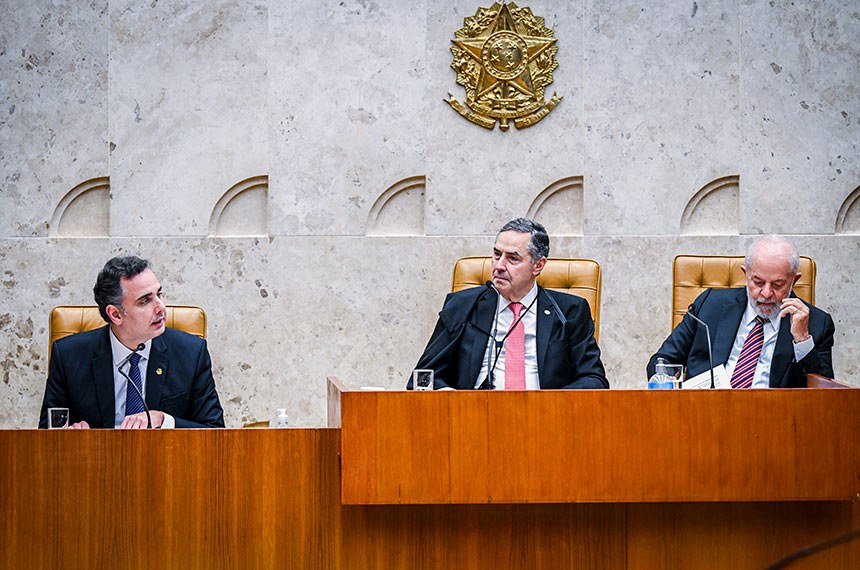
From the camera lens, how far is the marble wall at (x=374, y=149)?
4547 mm

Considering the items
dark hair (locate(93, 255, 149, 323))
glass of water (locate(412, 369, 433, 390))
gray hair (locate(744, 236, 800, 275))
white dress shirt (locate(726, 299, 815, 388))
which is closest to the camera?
glass of water (locate(412, 369, 433, 390))

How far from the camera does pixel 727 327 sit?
3.69 meters

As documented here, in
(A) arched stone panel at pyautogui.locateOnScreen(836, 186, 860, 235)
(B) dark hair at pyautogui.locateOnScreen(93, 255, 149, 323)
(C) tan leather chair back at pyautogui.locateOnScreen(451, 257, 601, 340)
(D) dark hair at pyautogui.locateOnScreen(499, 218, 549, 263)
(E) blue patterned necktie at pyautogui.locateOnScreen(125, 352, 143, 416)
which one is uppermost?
(A) arched stone panel at pyautogui.locateOnScreen(836, 186, 860, 235)

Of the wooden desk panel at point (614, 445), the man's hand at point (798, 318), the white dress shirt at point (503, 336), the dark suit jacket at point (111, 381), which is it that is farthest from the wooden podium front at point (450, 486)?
the white dress shirt at point (503, 336)

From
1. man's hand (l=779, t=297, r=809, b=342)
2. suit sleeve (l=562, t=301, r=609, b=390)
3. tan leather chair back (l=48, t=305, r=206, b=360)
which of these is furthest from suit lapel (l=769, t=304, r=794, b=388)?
tan leather chair back (l=48, t=305, r=206, b=360)

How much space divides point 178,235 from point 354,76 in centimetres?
107

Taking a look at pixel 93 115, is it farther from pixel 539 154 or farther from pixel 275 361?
pixel 539 154

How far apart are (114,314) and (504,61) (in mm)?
2179

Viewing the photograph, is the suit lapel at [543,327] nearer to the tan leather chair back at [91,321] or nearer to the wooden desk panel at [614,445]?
the wooden desk panel at [614,445]

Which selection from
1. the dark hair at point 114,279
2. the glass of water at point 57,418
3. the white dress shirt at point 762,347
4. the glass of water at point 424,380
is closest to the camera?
the glass of water at point 57,418

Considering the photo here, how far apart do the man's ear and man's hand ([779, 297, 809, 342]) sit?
7.16ft

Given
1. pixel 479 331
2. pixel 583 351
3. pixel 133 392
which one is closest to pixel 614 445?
pixel 583 351

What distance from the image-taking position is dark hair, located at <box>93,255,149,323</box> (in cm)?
319

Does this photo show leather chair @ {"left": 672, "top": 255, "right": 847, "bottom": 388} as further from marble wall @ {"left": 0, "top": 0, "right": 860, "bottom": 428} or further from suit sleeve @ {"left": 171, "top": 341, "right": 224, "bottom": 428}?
suit sleeve @ {"left": 171, "top": 341, "right": 224, "bottom": 428}
